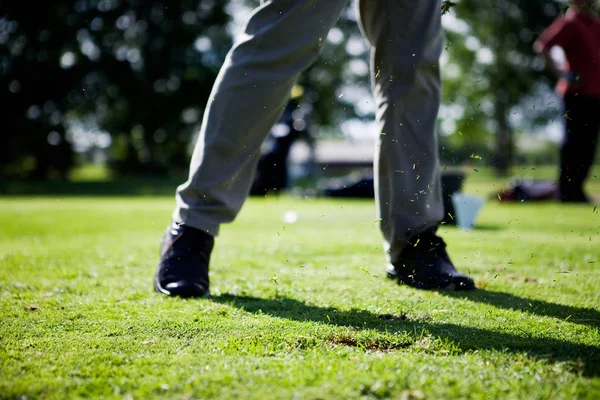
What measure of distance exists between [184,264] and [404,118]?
0.99m

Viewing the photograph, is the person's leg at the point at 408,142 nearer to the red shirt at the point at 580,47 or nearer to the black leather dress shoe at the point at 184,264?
the black leather dress shoe at the point at 184,264

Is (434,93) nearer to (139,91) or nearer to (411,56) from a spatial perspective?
(411,56)

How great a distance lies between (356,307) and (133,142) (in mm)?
33806

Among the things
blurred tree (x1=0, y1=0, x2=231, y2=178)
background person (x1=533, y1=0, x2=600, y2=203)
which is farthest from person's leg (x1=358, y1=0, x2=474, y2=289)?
blurred tree (x1=0, y1=0, x2=231, y2=178)

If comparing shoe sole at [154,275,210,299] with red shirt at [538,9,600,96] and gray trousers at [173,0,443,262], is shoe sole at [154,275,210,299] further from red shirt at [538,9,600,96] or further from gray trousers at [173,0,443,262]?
red shirt at [538,9,600,96]

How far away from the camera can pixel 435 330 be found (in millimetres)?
1672

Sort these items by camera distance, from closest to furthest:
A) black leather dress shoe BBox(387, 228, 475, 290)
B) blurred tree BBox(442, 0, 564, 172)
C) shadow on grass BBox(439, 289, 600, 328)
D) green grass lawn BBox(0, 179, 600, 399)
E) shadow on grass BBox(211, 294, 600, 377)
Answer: green grass lawn BBox(0, 179, 600, 399) < shadow on grass BBox(211, 294, 600, 377) < shadow on grass BBox(439, 289, 600, 328) < black leather dress shoe BBox(387, 228, 475, 290) < blurred tree BBox(442, 0, 564, 172)

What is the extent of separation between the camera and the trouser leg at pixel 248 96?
211cm

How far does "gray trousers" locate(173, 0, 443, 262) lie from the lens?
212 centimetres

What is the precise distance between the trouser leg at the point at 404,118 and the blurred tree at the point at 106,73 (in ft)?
83.2

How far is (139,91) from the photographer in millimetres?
29453

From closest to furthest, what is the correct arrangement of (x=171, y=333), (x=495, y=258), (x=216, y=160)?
(x=171, y=333) → (x=216, y=160) → (x=495, y=258)

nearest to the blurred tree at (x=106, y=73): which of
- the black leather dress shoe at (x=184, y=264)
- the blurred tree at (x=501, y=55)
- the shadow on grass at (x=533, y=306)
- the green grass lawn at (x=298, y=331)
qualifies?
the blurred tree at (x=501, y=55)

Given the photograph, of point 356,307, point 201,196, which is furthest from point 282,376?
point 201,196
